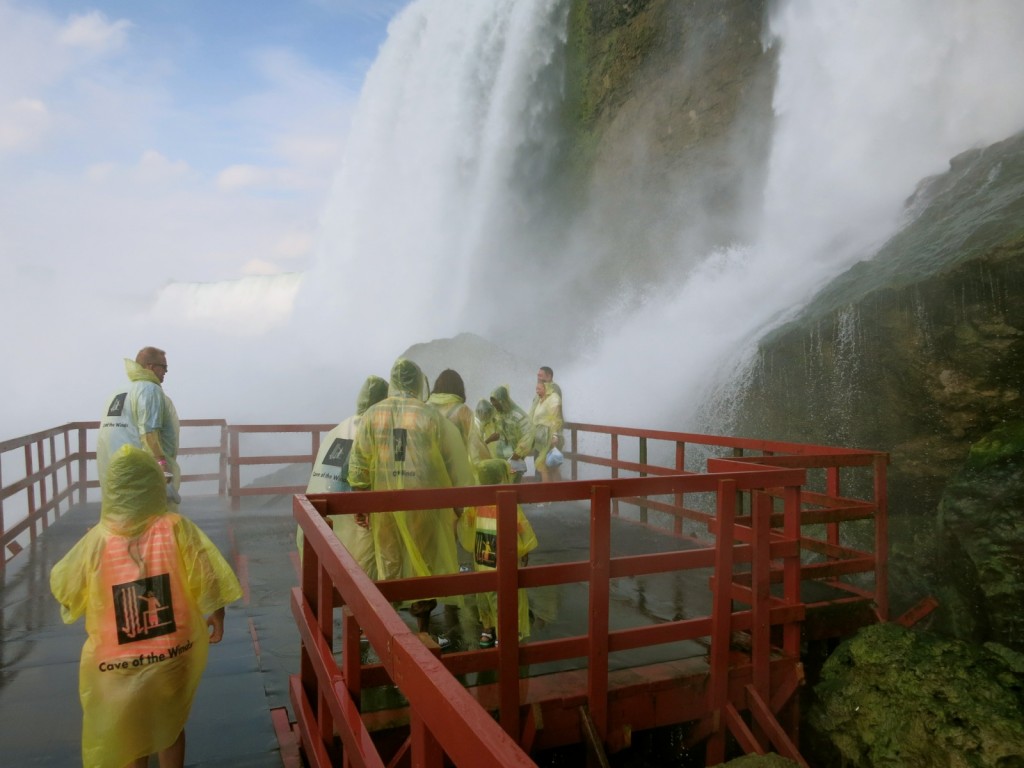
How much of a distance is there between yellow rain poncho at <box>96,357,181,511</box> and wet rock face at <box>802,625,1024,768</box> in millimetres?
4898

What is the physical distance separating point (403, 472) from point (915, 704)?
3.23 m

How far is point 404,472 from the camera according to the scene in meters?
4.63

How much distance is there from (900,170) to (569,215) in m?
15.6

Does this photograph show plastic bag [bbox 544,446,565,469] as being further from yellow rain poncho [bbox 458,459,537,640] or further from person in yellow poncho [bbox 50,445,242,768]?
person in yellow poncho [bbox 50,445,242,768]

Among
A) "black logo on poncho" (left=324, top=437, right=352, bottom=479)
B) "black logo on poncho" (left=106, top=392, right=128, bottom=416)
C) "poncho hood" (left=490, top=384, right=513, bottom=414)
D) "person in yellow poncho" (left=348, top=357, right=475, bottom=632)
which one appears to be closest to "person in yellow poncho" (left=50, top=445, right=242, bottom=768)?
"person in yellow poncho" (left=348, top=357, right=475, bottom=632)

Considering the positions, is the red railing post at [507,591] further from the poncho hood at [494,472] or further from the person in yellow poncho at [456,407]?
the person in yellow poncho at [456,407]

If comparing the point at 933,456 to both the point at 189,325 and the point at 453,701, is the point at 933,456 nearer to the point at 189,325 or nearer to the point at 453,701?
the point at 453,701


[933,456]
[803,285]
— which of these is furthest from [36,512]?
[803,285]

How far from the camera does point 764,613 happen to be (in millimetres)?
4129

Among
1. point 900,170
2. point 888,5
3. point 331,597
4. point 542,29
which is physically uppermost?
point 542,29

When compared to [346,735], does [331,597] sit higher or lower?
higher

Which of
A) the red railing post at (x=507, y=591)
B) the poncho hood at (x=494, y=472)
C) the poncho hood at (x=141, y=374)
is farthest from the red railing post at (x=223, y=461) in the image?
the red railing post at (x=507, y=591)

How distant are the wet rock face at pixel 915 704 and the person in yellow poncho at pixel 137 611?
362 centimetres

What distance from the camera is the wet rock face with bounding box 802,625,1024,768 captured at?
3.89 meters
